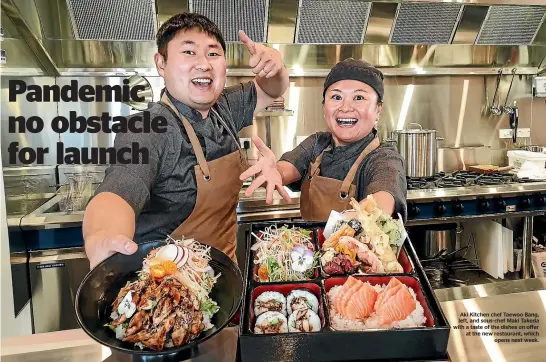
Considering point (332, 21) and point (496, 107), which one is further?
point (496, 107)

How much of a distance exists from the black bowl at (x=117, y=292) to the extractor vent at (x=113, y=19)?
9.22 feet

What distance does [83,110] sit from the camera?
370 centimetres

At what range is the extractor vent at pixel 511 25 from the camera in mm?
3863

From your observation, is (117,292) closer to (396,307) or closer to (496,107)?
(396,307)

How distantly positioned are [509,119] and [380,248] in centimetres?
395

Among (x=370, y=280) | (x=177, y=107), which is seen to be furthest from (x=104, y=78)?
(x=370, y=280)

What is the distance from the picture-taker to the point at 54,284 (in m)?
2.77

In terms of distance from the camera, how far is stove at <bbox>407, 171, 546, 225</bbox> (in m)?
3.23

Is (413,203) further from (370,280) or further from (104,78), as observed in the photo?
(104,78)

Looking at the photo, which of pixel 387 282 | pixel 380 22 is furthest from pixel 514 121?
pixel 387 282

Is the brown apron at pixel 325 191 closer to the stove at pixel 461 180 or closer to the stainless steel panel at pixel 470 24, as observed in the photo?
the stove at pixel 461 180

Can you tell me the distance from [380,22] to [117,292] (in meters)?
3.46

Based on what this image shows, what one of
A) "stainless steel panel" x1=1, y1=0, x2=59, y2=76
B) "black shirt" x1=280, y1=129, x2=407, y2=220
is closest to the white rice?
"black shirt" x1=280, y1=129, x2=407, y2=220

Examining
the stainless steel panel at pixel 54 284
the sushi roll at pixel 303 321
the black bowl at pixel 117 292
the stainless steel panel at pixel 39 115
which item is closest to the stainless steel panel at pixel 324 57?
the stainless steel panel at pixel 39 115
